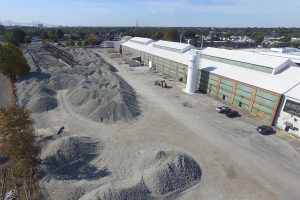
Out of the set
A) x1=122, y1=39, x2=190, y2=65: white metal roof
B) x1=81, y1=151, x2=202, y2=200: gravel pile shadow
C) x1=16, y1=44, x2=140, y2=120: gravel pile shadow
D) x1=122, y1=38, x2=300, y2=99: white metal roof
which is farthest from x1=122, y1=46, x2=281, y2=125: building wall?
x1=81, y1=151, x2=202, y2=200: gravel pile shadow

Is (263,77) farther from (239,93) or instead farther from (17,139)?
(17,139)

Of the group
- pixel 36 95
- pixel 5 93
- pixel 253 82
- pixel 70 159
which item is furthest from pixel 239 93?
pixel 5 93

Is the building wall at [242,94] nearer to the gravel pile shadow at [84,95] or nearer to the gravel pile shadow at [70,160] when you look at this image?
the gravel pile shadow at [84,95]

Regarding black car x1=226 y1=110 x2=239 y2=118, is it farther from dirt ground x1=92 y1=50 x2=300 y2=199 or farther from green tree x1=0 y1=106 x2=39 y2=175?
green tree x1=0 y1=106 x2=39 y2=175

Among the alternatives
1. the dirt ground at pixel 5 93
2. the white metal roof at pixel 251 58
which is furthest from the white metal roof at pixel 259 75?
the dirt ground at pixel 5 93

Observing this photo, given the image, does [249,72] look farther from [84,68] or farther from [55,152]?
[84,68]

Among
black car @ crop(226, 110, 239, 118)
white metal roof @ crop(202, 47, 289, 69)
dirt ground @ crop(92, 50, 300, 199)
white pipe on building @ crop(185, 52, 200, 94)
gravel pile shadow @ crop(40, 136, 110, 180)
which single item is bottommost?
dirt ground @ crop(92, 50, 300, 199)
